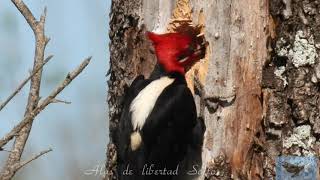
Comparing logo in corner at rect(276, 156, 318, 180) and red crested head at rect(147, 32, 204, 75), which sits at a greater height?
red crested head at rect(147, 32, 204, 75)

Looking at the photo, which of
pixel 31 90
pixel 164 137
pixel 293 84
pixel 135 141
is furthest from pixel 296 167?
pixel 31 90

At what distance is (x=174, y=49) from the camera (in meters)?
2.90

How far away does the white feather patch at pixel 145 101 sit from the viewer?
2.73 metres

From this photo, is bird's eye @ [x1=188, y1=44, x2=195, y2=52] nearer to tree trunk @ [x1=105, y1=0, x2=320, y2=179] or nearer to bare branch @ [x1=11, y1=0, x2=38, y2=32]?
tree trunk @ [x1=105, y1=0, x2=320, y2=179]

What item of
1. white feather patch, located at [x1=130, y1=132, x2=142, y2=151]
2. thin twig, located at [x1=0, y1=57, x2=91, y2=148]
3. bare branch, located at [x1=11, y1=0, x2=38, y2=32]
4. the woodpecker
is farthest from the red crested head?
thin twig, located at [x1=0, y1=57, x2=91, y2=148]

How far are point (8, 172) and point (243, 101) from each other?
41.8 inches

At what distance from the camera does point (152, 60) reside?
9.84ft

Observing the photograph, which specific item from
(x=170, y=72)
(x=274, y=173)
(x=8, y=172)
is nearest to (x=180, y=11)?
(x=170, y=72)

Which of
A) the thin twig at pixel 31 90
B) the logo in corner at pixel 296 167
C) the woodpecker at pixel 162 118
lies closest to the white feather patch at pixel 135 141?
the woodpecker at pixel 162 118

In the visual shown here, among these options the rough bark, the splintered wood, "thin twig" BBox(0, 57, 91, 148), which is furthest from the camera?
the splintered wood

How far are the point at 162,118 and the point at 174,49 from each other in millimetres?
328

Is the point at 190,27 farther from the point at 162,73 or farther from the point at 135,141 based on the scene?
the point at 135,141

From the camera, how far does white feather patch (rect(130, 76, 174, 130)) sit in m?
2.73

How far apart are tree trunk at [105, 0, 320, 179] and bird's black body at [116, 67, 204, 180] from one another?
0.07 metres
